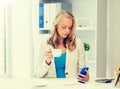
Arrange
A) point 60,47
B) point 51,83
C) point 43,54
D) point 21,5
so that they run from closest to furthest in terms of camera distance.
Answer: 1. point 51,83
2. point 43,54
3. point 60,47
4. point 21,5

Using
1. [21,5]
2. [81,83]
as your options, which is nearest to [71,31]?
[81,83]

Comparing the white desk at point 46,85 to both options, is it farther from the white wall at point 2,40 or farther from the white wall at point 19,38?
the white wall at point 2,40

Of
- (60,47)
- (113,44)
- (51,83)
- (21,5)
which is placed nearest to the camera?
(51,83)

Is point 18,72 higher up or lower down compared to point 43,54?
lower down

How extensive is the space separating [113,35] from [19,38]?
135 cm

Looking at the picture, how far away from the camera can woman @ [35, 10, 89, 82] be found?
2.08m

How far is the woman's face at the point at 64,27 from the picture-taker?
2.29m

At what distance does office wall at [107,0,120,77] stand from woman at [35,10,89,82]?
0.86 m

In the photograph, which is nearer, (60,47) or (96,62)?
(60,47)

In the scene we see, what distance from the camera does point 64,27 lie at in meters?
2.31

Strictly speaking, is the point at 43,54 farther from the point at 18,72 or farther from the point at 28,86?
the point at 18,72

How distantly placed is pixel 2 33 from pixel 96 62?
4.90 ft

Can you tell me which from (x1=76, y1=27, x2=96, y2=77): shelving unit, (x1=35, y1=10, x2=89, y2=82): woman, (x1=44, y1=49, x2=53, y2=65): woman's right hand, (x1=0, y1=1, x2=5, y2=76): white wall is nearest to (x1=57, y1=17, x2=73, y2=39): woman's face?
(x1=35, y1=10, x2=89, y2=82): woman

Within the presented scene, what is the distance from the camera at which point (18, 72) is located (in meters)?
3.57
